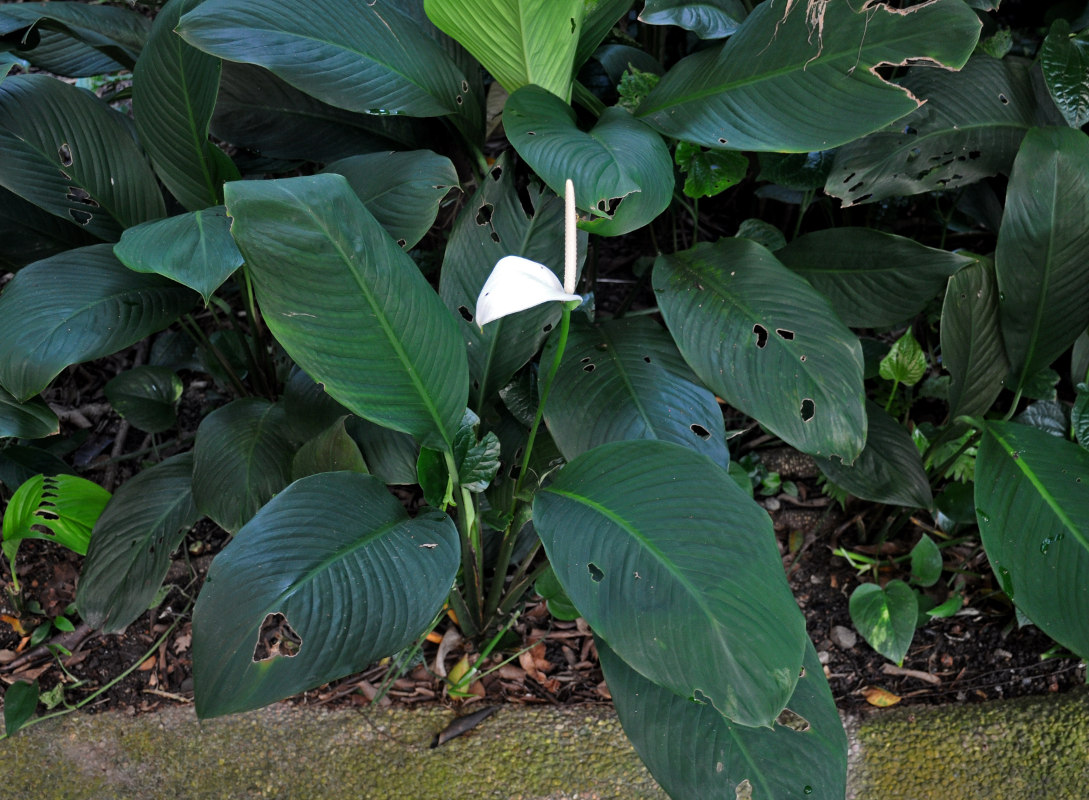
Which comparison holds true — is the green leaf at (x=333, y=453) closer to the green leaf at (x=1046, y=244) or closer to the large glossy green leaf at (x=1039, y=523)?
the large glossy green leaf at (x=1039, y=523)

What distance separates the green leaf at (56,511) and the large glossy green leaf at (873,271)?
54.9 inches

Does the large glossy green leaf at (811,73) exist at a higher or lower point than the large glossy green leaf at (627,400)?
higher

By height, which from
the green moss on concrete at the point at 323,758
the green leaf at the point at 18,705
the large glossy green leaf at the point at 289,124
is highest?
the large glossy green leaf at the point at 289,124

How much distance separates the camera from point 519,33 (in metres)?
1.36

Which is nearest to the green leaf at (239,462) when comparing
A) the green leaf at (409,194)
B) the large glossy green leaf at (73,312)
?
the large glossy green leaf at (73,312)

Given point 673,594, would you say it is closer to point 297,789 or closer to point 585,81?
point 297,789

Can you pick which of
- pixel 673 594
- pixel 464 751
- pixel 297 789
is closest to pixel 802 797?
pixel 673 594

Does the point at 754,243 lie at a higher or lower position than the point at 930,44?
lower

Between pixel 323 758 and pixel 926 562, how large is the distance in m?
1.16

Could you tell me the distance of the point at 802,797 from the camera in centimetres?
100

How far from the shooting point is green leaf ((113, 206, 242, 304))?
1.10 meters

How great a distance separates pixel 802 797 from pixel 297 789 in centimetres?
82

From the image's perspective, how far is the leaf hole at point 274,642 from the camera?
3.05 ft

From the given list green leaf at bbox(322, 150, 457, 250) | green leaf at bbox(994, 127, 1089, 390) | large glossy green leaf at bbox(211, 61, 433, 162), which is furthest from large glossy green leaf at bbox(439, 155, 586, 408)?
green leaf at bbox(994, 127, 1089, 390)
